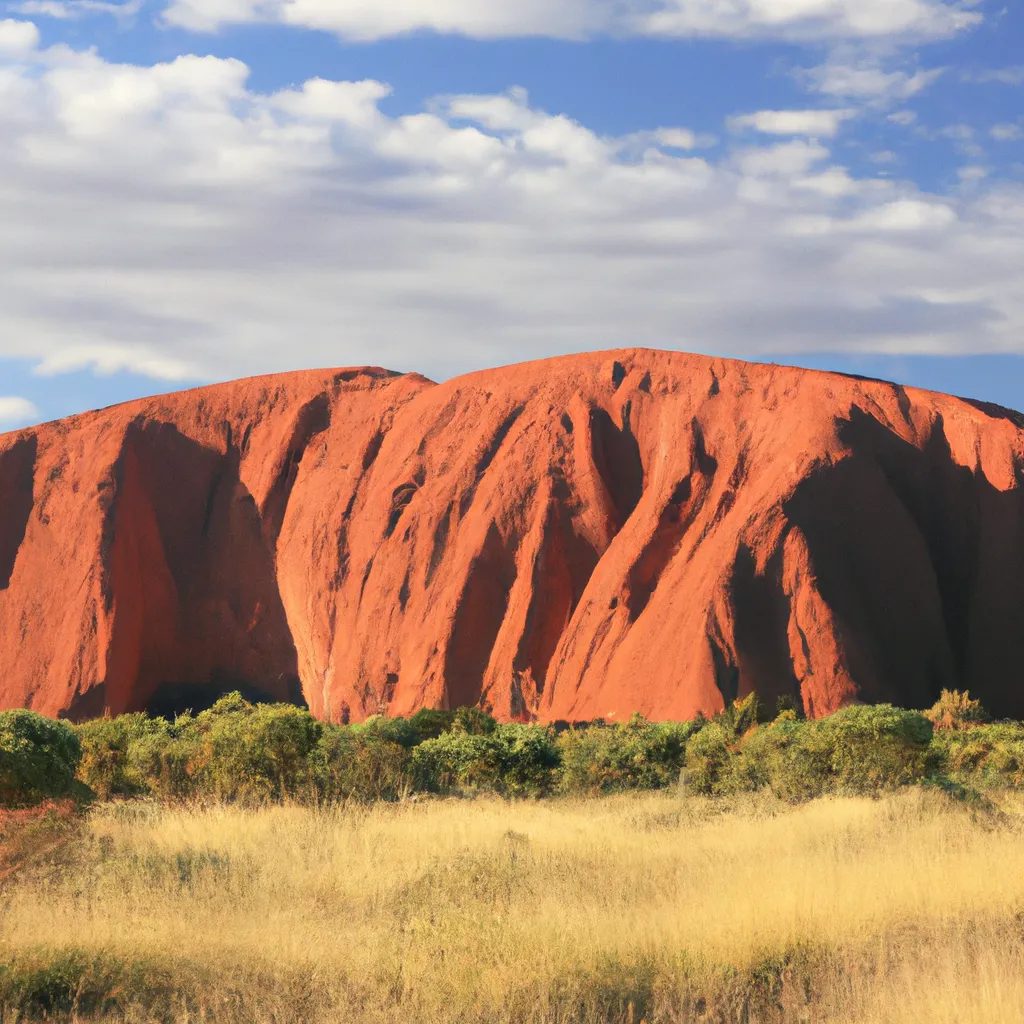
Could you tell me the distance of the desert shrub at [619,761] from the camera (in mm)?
20500

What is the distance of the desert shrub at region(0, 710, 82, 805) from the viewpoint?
13047mm

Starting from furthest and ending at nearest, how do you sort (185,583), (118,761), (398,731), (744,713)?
1. (185,583)
2. (744,713)
3. (398,731)
4. (118,761)

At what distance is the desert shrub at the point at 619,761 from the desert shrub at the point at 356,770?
3415mm

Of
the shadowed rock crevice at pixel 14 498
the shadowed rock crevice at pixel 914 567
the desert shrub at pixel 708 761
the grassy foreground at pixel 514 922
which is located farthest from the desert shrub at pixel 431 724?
the shadowed rock crevice at pixel 14 498

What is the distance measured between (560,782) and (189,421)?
35.3 metres

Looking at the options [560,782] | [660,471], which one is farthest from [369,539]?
[560,782]

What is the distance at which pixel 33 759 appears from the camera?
13242 millimetres

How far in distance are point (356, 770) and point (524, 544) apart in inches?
953

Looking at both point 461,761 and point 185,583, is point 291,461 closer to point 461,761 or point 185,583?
point 185,583

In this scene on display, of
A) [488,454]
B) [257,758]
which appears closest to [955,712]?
[488,454]

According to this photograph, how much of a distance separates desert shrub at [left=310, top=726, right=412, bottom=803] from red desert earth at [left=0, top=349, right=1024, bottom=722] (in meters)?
16.6

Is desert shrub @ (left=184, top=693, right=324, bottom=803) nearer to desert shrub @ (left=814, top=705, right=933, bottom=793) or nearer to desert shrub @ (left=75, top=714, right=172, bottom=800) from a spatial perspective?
desert shrub @ (left=75, top=714, right=172, bottom=800)

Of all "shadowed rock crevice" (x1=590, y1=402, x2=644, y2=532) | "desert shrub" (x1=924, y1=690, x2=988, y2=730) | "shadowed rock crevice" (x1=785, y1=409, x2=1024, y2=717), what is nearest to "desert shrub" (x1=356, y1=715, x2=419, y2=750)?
"desert shrub" (x1=924, y1=690, x2=988, y2=730)

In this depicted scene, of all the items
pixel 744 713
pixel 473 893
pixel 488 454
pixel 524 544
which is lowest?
pixel 744 713
